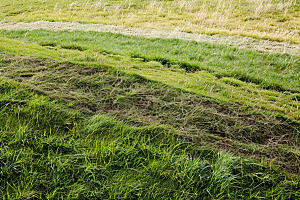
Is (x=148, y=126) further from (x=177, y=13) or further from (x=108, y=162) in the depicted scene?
(x=177, y=13)

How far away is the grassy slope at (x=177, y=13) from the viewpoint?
9.38m

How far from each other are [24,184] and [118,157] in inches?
35.8

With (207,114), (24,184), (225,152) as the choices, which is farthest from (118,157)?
(207,114)

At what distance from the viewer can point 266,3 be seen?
12203 mm

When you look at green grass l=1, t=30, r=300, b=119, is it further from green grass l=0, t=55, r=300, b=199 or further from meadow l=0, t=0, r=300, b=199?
green grass l=0, t=55, r=300, b=199

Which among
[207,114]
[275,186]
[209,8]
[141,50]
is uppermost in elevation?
[209,8]

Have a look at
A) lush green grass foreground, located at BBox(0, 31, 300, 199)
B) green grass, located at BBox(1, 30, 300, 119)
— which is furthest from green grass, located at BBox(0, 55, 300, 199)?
green grass, located at BBox(1, 30, 300, 119)

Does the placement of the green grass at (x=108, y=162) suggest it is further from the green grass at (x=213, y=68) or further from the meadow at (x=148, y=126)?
the green grass at (x=213, y=68)

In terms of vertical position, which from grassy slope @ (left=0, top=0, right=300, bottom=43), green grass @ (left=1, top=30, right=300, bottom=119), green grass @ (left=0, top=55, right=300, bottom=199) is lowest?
green grass @ (left=0, top=55, right=300, bottom=199)

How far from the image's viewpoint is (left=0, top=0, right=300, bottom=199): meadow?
185 cm

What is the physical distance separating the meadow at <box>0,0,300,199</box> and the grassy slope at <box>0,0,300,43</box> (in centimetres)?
455

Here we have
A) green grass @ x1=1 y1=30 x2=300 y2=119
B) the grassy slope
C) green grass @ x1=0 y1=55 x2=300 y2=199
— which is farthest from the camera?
the grassy slope

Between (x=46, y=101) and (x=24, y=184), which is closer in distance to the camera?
(x=24, y=184)

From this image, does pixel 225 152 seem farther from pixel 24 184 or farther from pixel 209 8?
pixel 209 8
